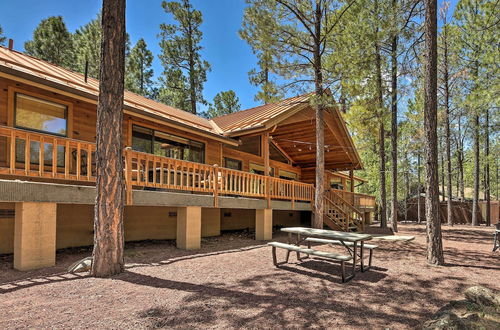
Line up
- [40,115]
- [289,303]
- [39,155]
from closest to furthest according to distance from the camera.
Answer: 1. [289,303]
2. [39,155]
3. [40,115]

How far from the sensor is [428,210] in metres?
6.68

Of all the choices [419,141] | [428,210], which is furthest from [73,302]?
[419,141]

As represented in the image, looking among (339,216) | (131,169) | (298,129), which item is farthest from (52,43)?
(339,216)

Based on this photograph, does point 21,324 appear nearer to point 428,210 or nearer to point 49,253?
point 49,253

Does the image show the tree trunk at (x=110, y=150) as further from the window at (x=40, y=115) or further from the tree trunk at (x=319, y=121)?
the tree trunk at (x=319, y=121)

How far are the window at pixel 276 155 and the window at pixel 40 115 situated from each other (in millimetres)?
10095

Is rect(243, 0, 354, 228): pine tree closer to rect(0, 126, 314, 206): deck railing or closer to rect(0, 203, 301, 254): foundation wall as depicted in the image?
rect(0, 126, 314, 206): deck railing

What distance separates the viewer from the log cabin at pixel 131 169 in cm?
509

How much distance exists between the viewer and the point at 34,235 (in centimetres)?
498

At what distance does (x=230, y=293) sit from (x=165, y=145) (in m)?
6.66

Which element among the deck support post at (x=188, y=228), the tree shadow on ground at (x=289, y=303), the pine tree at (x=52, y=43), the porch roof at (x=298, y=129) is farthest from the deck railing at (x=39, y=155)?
the pine tree at (x=52, y=43)

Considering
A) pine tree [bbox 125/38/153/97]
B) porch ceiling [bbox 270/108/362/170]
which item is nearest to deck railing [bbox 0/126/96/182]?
porch ceiling [bbox 270/108/362/170]

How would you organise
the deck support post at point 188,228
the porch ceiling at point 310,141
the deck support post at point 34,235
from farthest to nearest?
the porch ceiling at point 310,141 → the deck support post at point 188,228 → the deck support post at point 34,235

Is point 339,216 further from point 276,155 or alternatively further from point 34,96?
point 34,96
